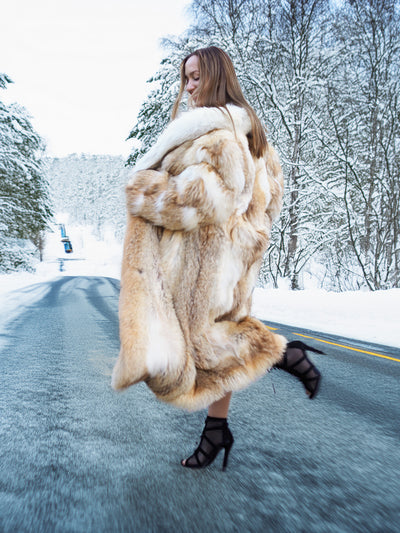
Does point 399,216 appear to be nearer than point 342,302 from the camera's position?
No

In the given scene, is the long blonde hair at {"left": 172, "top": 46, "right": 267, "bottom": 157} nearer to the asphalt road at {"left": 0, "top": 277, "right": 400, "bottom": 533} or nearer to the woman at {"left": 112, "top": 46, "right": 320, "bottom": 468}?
the woman at {"left": 112, "top": 46, "right": 320, "bottom": 468}

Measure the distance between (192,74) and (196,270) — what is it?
1026mm

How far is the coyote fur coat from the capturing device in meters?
1.73

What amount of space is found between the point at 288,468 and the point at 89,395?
71.9 inches

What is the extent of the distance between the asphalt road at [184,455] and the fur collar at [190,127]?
147 cm

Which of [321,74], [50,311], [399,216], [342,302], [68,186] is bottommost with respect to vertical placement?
[50,311]

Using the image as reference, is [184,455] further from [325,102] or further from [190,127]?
[325,102]

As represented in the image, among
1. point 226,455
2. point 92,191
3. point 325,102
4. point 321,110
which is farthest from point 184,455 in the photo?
point 92,191

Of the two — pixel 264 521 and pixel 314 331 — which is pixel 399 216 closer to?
pixel 314 331

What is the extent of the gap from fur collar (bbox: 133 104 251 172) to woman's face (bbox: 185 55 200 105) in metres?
0.28

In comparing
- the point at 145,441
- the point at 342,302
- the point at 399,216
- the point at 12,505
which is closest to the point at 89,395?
the point at 145,441

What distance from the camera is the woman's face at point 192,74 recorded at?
2.04 meters

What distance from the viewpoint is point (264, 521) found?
5.33ft

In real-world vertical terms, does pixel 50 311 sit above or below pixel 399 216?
below
